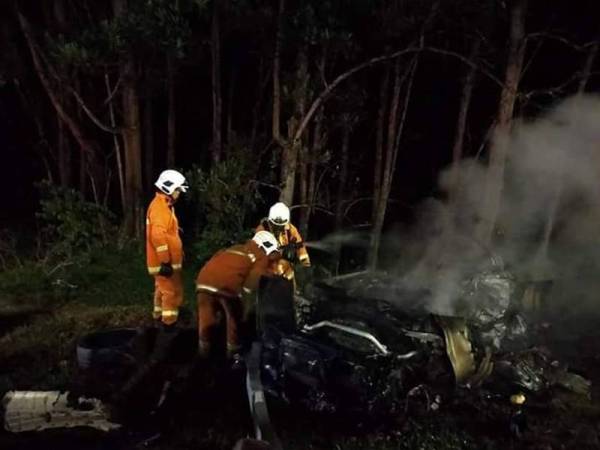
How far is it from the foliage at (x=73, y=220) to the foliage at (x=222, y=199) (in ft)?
7.79

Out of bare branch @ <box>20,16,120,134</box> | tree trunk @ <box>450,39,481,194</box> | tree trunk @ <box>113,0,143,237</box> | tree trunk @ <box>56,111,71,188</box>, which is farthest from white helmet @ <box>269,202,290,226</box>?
tree trunk @ <box>56,111,71,188</box>

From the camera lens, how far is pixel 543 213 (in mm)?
11391

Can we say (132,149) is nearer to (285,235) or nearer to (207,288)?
(285,235)

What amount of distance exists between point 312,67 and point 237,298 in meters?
6.50

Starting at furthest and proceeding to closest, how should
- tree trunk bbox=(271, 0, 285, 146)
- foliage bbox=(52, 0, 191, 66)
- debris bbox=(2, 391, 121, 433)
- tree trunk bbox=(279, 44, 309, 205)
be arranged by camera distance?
tree trunk bbox=(279, 44, 309, 205), tree trunk bbox=(271, 0, 285, 146), foliage bbox=(52, 0, 191, 66), debris bbox=(2, 391, 121, 433)

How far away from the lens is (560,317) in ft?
29.8

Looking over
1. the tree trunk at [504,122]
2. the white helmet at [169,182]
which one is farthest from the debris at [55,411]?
the tree trunk at [504,122]

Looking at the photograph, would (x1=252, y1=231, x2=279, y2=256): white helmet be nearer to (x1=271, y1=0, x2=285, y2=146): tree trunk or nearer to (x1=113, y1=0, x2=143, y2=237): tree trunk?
(x1=271, y1=0, x2=285, y2=146): tree trunk

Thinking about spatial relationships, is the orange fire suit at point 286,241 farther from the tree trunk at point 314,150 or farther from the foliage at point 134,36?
the foliage at point 134,36

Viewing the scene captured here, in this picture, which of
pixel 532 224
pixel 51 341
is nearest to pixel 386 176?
pixel 532 224

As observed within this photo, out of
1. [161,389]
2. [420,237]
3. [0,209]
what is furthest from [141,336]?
[0,209]

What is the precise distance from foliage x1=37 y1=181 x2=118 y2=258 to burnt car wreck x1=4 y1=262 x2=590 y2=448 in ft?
15.5

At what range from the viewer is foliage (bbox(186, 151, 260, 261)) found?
33.0 ft

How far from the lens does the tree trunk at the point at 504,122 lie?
30.7 ft
